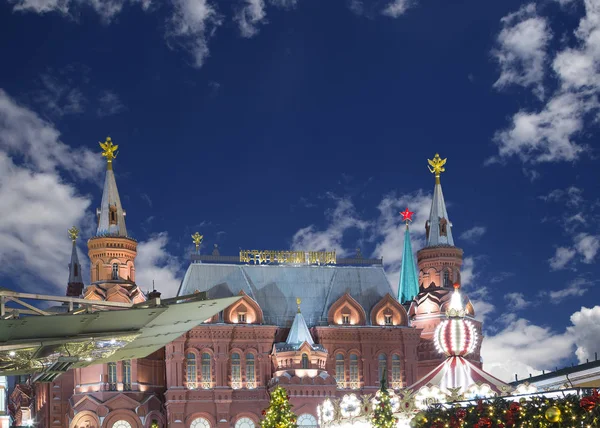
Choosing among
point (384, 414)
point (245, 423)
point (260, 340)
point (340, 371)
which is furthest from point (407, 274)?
point (384, 414)

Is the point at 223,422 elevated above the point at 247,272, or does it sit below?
below

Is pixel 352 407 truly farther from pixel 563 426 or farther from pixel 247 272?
pixel 247 272

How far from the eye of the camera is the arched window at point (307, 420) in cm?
5962

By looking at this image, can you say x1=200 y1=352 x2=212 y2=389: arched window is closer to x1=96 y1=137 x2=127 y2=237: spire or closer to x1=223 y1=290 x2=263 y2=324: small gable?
x1=223 y1=290 x2=263 y2=324: small gable

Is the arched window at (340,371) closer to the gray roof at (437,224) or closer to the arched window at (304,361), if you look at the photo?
the arched window at (304,361)

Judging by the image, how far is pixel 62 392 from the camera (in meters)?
63.5

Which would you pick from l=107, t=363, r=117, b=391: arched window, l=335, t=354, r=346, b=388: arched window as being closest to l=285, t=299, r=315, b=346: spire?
l=335, t=354, r=346, b=388: arched window

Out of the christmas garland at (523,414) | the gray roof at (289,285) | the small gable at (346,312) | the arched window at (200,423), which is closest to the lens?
the christmas garland at (523,414)

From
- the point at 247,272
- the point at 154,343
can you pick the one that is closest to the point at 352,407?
the point at 154,343

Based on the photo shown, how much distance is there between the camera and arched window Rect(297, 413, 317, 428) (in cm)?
5962

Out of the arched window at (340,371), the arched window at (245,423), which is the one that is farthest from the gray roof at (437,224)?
the arched window at (245,423)

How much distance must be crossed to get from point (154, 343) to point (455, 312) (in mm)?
14284

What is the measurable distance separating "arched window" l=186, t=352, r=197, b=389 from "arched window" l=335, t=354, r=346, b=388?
32.0 feet

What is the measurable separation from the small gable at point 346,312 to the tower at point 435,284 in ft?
16.1
